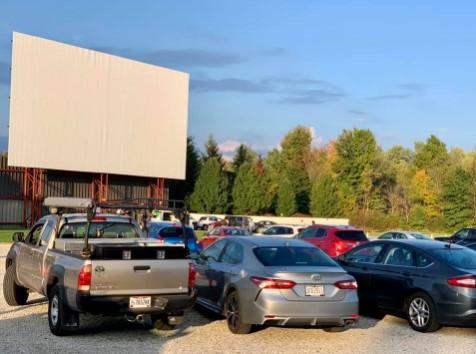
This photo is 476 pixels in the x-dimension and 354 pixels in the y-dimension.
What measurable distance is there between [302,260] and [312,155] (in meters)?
96.7

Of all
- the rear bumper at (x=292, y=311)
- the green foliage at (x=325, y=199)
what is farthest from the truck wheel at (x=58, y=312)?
the green foliage at (x=325, y=199)

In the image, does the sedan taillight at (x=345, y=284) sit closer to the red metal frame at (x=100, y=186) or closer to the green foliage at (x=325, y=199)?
the red metal frame at (x=100, y=186)

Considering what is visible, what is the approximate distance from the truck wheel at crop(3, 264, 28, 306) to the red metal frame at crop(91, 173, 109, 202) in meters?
46.1

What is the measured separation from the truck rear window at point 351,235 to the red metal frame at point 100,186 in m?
38.0

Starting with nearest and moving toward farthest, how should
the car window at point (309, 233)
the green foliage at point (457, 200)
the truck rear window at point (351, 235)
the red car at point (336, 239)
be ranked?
the red car at point (336, 239) → the truck rear window at point (351, 235) → the car window at point (309, 233) → the green foliage at point (457, 200)

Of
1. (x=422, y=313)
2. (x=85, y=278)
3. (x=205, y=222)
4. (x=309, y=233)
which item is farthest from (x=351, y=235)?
(x=205, y=222)

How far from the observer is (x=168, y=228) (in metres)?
20.4

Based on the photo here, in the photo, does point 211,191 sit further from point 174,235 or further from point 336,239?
point 174,235

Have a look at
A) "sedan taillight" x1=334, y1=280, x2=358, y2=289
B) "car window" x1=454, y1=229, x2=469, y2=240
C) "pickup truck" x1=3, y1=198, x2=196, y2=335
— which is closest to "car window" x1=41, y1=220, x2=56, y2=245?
"pickup truck" x1=3, y1=198, x2=196, y2=335

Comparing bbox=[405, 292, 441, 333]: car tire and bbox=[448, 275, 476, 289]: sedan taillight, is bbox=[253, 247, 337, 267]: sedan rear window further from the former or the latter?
bbox=[448, 275, 476, 289]: sedan taillight

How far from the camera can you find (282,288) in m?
9.58

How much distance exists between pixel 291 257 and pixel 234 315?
1.26 m

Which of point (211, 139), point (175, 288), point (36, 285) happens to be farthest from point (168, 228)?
point (211, 139)

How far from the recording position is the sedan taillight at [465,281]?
10.6 metres
